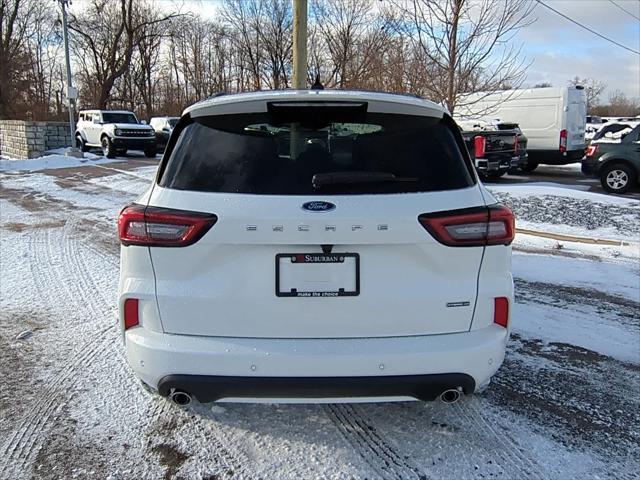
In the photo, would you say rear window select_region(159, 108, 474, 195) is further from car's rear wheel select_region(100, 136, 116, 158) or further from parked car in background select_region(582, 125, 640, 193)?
car's rear wheel select_region(100, 136, 116, 158)

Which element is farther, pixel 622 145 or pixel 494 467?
pixel 622 145

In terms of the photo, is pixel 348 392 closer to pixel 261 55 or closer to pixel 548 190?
pixel 548 190

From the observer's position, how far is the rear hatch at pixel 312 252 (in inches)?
91.8

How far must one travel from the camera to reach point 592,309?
15.9 feet

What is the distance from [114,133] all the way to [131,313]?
22428 millimetres

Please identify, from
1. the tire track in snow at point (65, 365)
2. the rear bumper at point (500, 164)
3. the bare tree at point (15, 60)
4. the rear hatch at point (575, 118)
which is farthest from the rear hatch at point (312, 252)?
the bare tree at point (15, 60)

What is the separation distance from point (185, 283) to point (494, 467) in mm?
1767

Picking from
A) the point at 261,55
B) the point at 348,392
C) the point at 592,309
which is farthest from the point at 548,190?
the point at 261,55

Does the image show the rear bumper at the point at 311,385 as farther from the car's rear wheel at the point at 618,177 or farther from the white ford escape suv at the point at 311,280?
the car's rear wheel at the point at 618,177

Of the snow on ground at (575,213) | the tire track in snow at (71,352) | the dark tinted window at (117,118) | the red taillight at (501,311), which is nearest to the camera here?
the red taillight at (501,311)

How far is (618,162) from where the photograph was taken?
1284 cm

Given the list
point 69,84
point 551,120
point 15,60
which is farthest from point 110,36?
point 551,120

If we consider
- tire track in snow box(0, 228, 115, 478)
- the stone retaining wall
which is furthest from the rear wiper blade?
the stone retaining wall

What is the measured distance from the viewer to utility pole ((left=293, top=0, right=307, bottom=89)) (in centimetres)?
761
